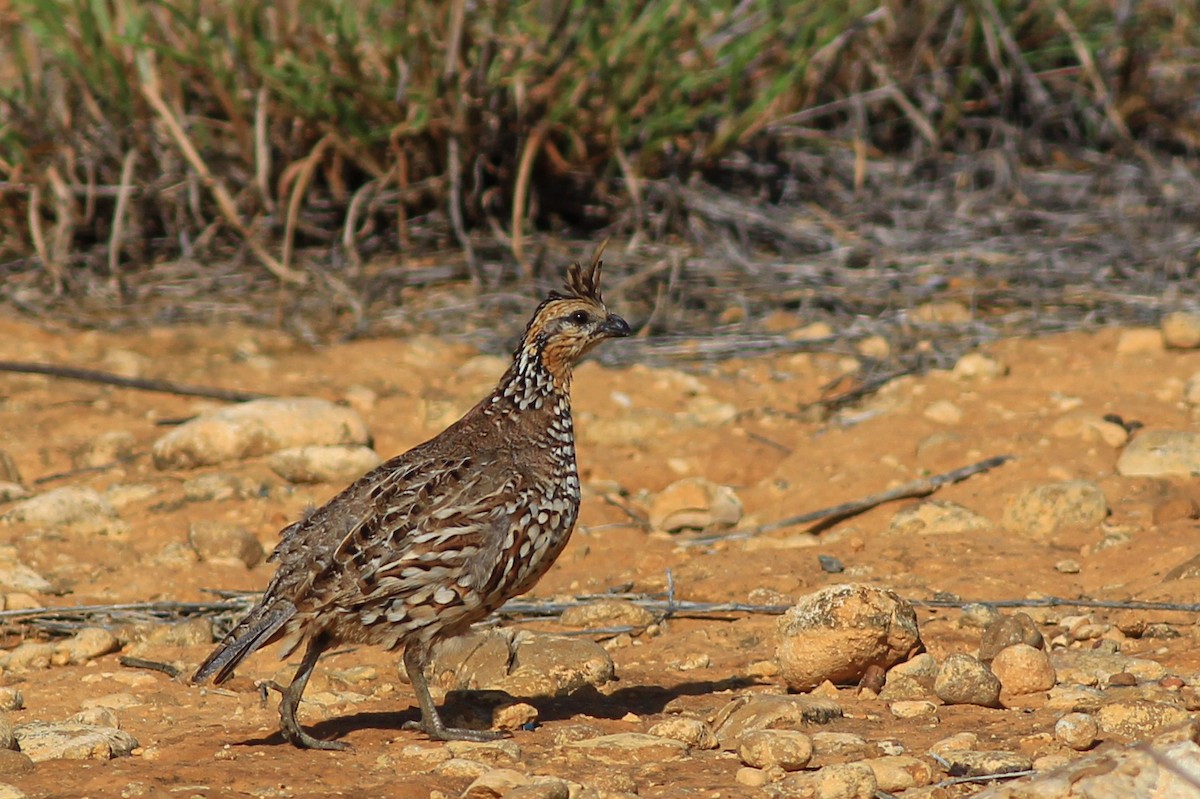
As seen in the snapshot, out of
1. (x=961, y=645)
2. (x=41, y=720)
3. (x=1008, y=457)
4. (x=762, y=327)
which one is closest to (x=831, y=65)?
(x=762, y=327)

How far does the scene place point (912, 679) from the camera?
205 inches

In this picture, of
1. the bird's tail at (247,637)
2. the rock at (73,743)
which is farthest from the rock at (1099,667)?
the rock at (73,743)

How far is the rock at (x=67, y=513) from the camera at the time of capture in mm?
7281

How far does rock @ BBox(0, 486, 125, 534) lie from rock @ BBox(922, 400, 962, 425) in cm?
411

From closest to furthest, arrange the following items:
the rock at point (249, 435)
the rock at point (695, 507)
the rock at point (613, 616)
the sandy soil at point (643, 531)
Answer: the sandy soil at point (643, 531) → the rock at point (613, 616) → the rock at point (695, 507) → the rock at point (249, 435)

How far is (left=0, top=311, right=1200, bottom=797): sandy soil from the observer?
15.4ft

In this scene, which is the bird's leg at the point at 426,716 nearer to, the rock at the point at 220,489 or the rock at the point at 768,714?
the rock at the point at 768,714

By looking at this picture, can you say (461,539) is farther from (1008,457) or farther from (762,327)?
(762,327)

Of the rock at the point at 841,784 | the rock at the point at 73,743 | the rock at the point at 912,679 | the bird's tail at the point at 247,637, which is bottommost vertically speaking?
the rock at the point at 912,679

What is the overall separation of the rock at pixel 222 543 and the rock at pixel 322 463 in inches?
27.6

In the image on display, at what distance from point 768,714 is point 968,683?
0.68 metres

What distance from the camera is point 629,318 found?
980 centimetres

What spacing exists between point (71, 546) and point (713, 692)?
131 inches

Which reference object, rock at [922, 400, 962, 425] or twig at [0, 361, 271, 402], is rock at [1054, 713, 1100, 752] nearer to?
rock at [922, 400, 962, 425]
